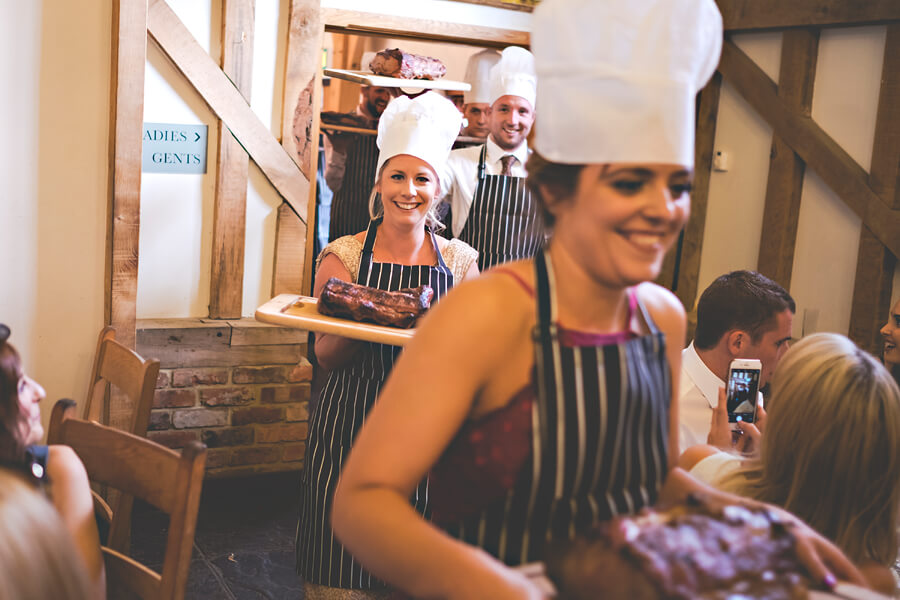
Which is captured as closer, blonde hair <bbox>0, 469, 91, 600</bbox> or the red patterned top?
blonde hair <bbox>0, 469, 91, 600</bbox>

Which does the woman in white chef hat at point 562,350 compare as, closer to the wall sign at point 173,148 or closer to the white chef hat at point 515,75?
the wall sign at point 173,148

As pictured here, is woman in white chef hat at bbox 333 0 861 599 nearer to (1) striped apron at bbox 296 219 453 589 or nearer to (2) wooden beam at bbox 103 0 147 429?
(1) striped apron at bbox 296 219 453 589

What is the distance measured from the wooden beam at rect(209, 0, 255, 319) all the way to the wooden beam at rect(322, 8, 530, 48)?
62 centimetres

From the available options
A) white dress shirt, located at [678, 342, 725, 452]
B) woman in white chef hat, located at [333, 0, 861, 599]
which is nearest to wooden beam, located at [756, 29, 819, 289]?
white dress shirt, located at [678, 342, 725, 452]

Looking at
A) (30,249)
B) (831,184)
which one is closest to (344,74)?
(30,249)

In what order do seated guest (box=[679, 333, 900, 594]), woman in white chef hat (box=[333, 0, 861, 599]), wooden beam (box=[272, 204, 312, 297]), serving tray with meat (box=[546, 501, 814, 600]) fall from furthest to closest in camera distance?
wooden beam (box=[272, 204, 312, 297]) < seated guest (box=[679, 333, 900, 594]) < woman in white chef hat (box=[333, 0, 861, 599]) < serving tray with meat (box=[546, 501, 814, 600])

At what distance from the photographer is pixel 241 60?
378 cm

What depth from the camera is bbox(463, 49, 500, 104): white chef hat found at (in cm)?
488

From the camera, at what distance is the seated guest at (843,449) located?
55.8 inches

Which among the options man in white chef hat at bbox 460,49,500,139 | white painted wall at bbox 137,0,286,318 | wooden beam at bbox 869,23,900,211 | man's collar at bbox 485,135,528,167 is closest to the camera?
white painted wall at bbox 137,0,286,318

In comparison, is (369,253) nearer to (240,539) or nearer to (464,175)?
(240,539)

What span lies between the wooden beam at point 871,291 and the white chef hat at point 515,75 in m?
1.84

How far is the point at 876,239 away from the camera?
4.34 meters

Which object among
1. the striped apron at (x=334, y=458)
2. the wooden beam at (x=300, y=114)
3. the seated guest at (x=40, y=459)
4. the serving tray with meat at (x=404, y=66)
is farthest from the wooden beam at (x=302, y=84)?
the seated guest at (x=40, y=459)
